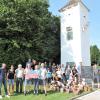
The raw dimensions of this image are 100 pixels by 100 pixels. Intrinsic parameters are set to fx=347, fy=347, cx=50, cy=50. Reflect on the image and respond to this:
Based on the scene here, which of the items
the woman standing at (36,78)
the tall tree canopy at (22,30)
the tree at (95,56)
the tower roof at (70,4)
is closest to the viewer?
the woman standing at (36,78)

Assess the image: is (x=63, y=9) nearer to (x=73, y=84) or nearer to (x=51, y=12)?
(x=51, y=12)

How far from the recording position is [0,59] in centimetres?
3356

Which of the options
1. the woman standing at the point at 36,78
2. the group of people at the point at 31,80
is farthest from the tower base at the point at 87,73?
the woman standing at the point at 36,78

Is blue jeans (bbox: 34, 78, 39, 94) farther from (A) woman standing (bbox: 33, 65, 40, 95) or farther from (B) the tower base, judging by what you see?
(B) the tower base

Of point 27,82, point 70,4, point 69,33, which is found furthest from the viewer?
point 70,4

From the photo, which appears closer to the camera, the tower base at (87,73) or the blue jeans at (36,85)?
Result: the blue jeans at (36,85)

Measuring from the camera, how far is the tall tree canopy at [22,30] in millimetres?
33844

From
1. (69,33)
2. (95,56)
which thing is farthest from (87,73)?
(95,56)

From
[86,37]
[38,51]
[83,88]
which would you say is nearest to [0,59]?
[38,51]

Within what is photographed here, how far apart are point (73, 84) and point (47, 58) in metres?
20.1

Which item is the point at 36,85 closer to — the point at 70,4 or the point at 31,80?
the point at 31,80

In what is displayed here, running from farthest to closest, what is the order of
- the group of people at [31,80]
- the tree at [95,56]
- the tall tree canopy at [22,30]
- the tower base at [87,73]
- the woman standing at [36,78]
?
the tree at [95,56] < the tall tree canopy at [22,30] < the tower base at [87,73] < the woman standing at [36,78] < the group of people at [31,80]

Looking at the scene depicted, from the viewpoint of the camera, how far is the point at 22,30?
113 ft

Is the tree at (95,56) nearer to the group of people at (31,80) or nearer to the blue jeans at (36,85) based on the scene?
the group of people at (31,80)
